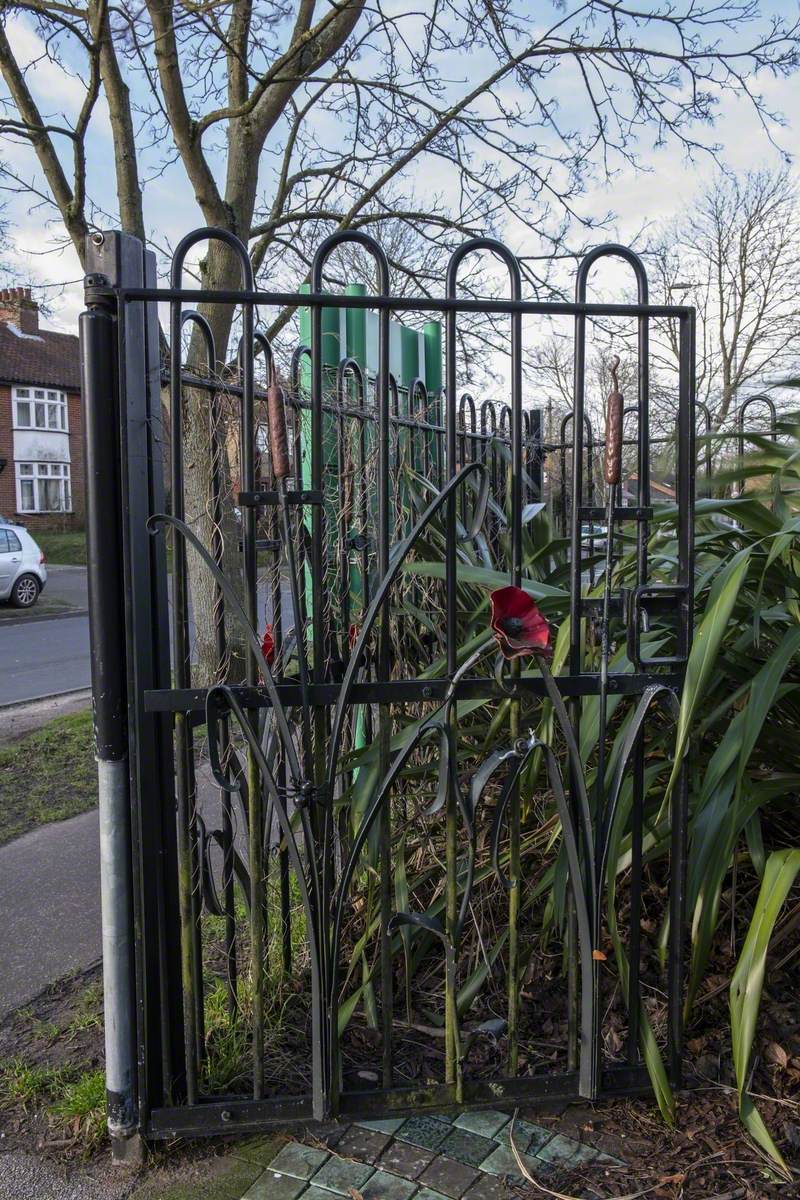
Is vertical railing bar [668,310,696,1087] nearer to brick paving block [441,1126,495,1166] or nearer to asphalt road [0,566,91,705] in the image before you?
brick paving block [441,1126,495,1166]

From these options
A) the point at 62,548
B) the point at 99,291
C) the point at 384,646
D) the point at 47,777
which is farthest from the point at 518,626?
the point at 62,548

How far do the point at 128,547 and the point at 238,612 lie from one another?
28cm

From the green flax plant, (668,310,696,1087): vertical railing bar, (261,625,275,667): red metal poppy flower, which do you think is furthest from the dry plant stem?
(261,625,275,667): red metal poppy flower

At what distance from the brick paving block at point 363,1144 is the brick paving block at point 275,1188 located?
13cm

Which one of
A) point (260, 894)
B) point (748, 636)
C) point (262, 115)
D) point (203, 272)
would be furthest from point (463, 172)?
point (260, 894)

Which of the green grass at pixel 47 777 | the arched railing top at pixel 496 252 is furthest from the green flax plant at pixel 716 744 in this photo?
the green grass at pixel 47 777

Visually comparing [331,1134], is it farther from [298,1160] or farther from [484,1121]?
[484,1121]

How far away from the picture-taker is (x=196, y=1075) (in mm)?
2113

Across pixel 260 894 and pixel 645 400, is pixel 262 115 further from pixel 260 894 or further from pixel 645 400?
pixel 260 894

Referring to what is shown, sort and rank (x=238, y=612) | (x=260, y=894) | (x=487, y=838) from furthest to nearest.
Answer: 1. (x=487, y=838)
2. (x=260, y=894)
3. (x=238, y=612)

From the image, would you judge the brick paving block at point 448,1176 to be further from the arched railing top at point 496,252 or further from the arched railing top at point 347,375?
the arched railing top at point 347,375

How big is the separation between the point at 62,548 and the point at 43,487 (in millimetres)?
3926

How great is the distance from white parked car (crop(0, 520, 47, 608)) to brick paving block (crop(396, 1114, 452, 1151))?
644 inches

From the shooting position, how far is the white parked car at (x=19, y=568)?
667 inches
